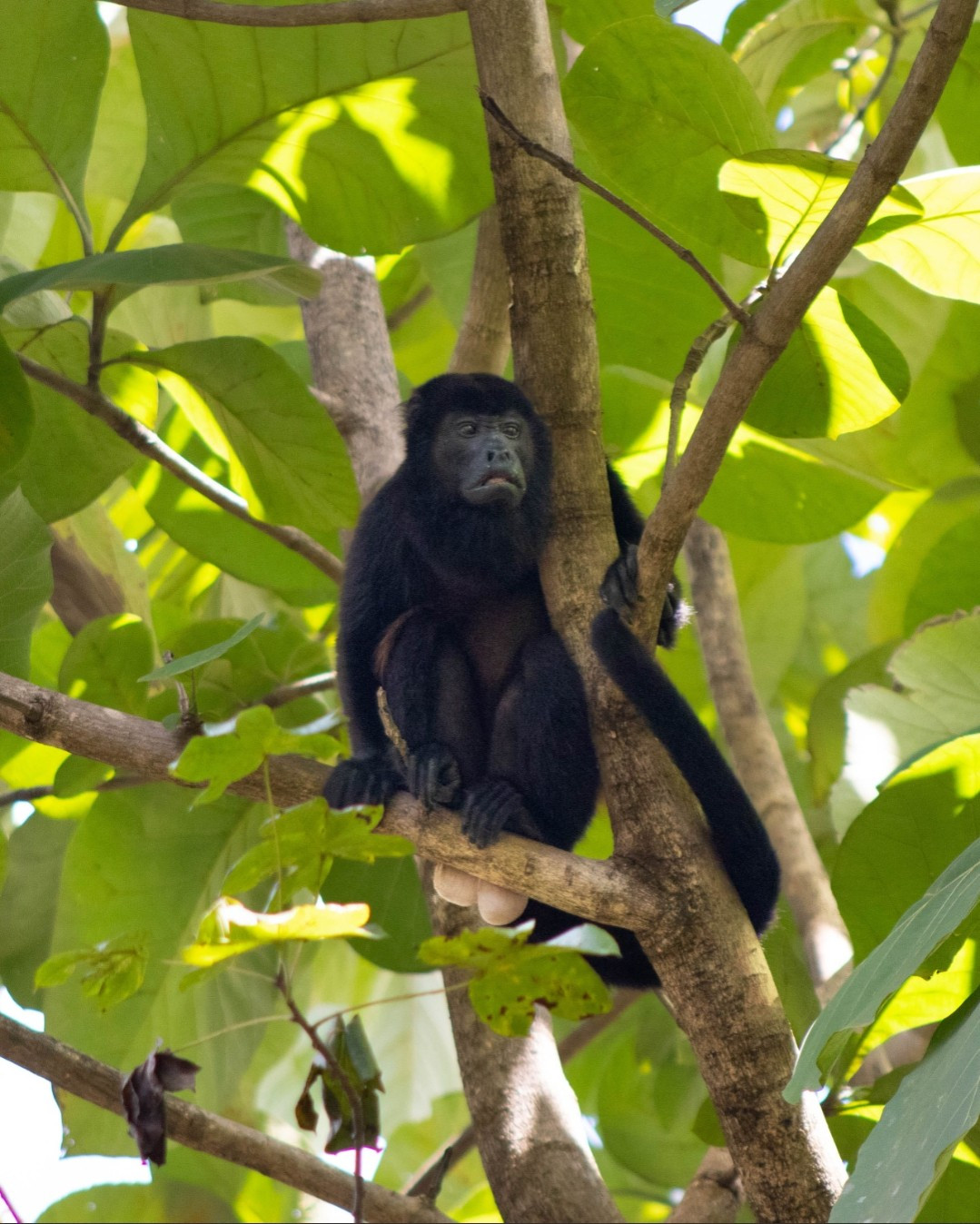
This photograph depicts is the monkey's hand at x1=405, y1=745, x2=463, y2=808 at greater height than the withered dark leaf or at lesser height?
greater

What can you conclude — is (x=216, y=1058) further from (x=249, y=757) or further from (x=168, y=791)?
(x=249, y=757)

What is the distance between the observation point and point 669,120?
71.3 inches

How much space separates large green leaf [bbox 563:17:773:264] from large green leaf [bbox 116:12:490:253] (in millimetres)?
583

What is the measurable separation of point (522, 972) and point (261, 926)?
1.47ft

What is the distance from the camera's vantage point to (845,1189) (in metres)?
1.07

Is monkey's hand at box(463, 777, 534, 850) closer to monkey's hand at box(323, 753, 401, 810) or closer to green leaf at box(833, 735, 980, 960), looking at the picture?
monkey's hand at box(323, 753, 401, 810)

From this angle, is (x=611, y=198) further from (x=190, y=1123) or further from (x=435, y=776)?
(x=190, y=1123)

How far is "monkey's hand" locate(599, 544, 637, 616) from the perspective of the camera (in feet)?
6.01

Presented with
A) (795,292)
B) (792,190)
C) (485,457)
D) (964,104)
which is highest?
(964,104)

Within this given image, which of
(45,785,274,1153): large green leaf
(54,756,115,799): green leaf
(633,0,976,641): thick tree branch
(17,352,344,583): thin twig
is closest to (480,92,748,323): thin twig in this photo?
(633,0,976,641): thick tree branch

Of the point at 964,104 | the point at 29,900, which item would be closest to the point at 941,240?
the point at 964,104

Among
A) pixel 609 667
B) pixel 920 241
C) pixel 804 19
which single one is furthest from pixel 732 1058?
pixel 804 19

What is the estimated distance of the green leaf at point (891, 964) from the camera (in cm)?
123

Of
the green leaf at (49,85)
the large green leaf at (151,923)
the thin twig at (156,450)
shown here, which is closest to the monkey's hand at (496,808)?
the large green leaf at (151,923)
